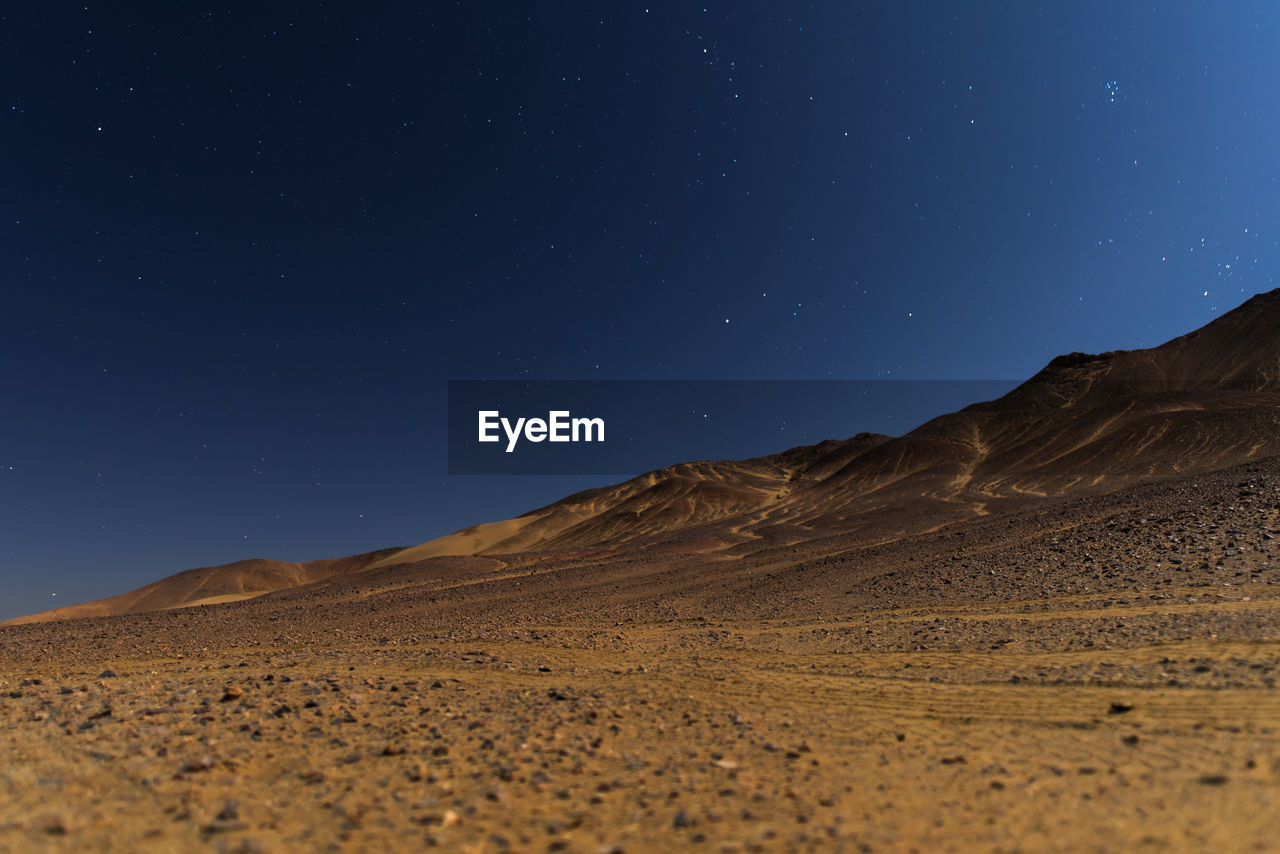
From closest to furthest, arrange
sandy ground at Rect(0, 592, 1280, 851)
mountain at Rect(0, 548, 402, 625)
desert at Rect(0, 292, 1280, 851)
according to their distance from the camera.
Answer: sandy ground at Rect(0, 592, 1280, 851) → desert at Rect(0, 292, 1280, 851) → mountain at Rect(0, 548, 402, 625)

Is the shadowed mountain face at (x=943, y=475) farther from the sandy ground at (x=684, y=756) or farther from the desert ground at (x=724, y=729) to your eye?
the sandy ground at (x=684, y=756)

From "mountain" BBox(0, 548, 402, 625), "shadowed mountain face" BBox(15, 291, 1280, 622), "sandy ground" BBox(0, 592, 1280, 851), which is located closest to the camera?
"sandy ground" BBox(0, 592, 1280, 851)

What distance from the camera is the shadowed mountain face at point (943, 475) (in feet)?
134

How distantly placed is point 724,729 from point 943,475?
68.2 meters

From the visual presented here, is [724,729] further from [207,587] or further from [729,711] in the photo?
[207,587]

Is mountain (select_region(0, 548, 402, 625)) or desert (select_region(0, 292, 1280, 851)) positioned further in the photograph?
mountain (select_region(0, 548, 402, 625))

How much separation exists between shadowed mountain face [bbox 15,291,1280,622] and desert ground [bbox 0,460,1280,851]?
49.3 feet

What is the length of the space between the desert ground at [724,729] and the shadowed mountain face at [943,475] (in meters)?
15.0

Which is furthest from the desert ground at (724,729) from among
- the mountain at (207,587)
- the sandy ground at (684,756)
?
the mountain at (207,587)

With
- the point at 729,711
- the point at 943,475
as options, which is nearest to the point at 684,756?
the point at 729,711

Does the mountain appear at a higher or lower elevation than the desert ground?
lower

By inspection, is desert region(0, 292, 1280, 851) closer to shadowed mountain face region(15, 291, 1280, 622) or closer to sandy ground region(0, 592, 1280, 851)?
sandy ground region(0, 592, 1280, 851)

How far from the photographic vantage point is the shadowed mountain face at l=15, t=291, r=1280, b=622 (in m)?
41.0

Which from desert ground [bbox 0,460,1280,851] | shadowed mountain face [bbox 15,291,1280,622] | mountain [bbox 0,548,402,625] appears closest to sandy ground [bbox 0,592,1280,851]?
desert ground [bbox 0,460,1280,851]
